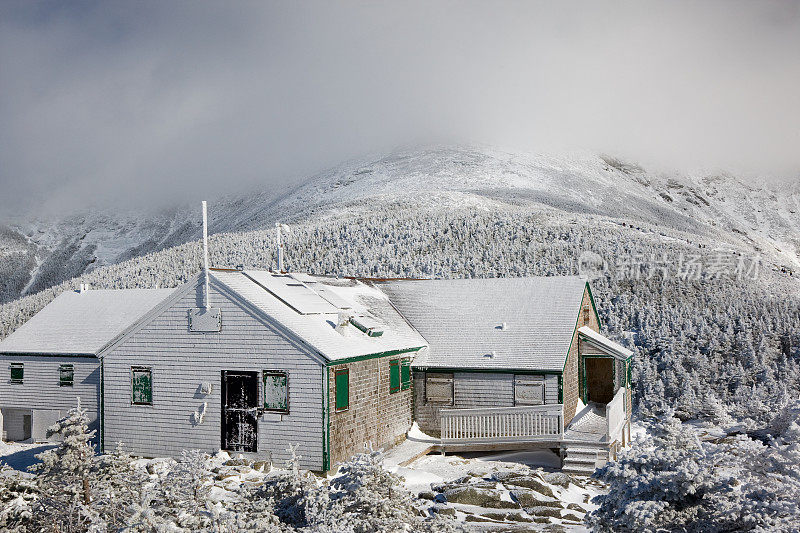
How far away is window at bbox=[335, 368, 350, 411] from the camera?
1977 cm

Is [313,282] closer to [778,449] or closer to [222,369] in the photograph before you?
[222,369]

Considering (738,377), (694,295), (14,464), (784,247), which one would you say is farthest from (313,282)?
(784,247)

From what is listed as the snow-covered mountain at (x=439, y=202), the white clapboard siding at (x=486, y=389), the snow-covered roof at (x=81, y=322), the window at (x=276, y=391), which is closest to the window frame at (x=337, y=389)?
the window at (x=276, y=391)

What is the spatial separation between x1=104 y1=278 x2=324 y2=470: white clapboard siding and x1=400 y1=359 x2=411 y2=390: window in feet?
16.1

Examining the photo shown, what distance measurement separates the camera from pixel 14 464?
22.8m

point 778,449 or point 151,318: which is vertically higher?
point 151,318

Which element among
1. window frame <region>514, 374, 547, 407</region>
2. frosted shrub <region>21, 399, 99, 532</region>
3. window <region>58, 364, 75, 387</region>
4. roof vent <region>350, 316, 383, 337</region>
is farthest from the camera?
window <region>58, 364, 75, 387</region>

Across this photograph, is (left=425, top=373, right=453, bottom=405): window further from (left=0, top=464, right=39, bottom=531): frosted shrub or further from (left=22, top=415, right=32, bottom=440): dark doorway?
(left=22, top=415, right=32, bottom=440): dark doorway

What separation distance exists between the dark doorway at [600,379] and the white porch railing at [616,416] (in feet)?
6.59

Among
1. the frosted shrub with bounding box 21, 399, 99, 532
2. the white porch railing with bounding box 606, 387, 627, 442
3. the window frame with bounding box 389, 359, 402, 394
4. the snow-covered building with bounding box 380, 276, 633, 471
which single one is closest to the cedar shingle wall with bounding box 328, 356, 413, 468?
the window frame with bounding box 389, 359, 402, 394

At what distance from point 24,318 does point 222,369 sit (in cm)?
5314

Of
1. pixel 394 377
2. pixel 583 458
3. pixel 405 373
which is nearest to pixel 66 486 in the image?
pixel 394 377

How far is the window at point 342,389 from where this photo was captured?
1977 centimetres

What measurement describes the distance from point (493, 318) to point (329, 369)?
27.9 ft
